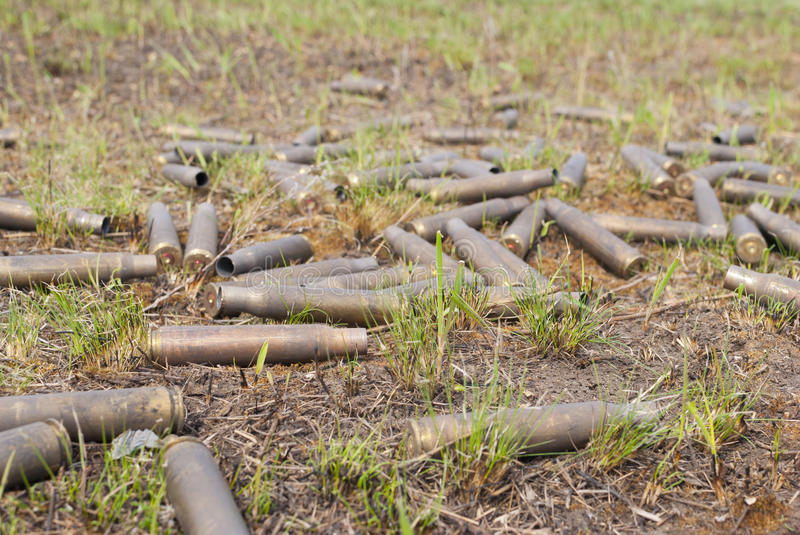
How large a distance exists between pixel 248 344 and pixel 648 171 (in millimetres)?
4401

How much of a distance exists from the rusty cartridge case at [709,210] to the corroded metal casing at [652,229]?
0.22ft

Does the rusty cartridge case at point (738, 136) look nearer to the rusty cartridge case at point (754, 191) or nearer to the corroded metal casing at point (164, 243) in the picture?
the rusty cartridge case at point (754, 191)

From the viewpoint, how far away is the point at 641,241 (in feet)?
17.9

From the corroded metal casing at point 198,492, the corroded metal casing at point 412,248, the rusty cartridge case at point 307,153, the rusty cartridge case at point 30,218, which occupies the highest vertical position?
the rusty cartridge case at point 307,153

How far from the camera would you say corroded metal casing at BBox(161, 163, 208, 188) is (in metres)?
5.57

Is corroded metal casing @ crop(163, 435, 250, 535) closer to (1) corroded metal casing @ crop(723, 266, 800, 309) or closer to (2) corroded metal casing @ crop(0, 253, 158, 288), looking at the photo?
(2) corroded metal casing @ crop(0, 253, 158, 288)

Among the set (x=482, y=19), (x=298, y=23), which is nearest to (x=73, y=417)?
(x=298, y=23)

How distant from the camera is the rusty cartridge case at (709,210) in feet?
17.4

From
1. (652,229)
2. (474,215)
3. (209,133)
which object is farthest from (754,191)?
(209,133)

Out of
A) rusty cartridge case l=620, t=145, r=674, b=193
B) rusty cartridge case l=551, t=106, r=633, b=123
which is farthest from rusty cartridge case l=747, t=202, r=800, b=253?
rusty cartridge case l=551, t=106, r=633, b=123

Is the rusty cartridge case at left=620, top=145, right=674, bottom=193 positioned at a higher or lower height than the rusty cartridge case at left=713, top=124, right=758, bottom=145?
lower

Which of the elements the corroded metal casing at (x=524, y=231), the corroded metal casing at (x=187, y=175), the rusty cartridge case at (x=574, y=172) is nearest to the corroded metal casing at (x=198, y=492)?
the corroded metal casing at (x=524, y=231)

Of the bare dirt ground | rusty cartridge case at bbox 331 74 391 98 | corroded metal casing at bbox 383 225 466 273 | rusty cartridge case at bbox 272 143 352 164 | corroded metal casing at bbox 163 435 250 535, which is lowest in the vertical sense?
the bare dirt ground

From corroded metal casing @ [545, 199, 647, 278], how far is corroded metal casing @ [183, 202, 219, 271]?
262cm
